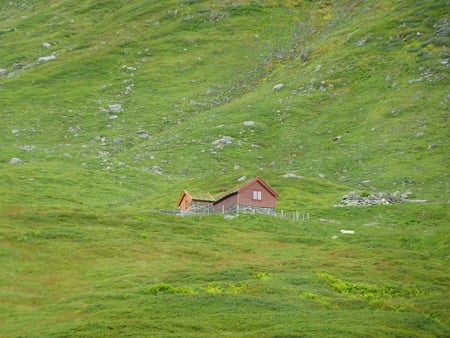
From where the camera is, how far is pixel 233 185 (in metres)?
128

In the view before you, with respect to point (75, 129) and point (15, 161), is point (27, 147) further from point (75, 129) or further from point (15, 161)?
point (75, 129)

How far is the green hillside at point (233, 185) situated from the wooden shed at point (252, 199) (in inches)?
160

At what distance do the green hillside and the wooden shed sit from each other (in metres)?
4.06

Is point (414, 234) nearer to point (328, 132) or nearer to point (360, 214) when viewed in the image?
point (360, 214)

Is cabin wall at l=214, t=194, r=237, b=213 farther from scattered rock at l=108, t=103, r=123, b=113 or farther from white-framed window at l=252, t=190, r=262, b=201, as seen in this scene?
scattered rock at l=108, t=103, r=123, b=113

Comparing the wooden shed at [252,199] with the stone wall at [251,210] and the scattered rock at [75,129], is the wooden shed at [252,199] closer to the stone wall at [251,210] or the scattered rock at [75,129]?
the stone wall at [251,210]

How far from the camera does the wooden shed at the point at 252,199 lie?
113 m

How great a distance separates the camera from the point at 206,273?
7631 cm

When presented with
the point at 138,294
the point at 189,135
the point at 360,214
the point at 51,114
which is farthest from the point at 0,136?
the point at 138,294

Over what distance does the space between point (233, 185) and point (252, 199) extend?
13.9 m

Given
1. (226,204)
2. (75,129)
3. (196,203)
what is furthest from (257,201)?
(75,129)

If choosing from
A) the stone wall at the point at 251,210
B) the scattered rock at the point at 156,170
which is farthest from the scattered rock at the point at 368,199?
the scattered rock at the point at 156,170

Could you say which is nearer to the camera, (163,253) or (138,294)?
(138,294)

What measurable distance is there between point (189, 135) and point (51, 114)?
33.1m
